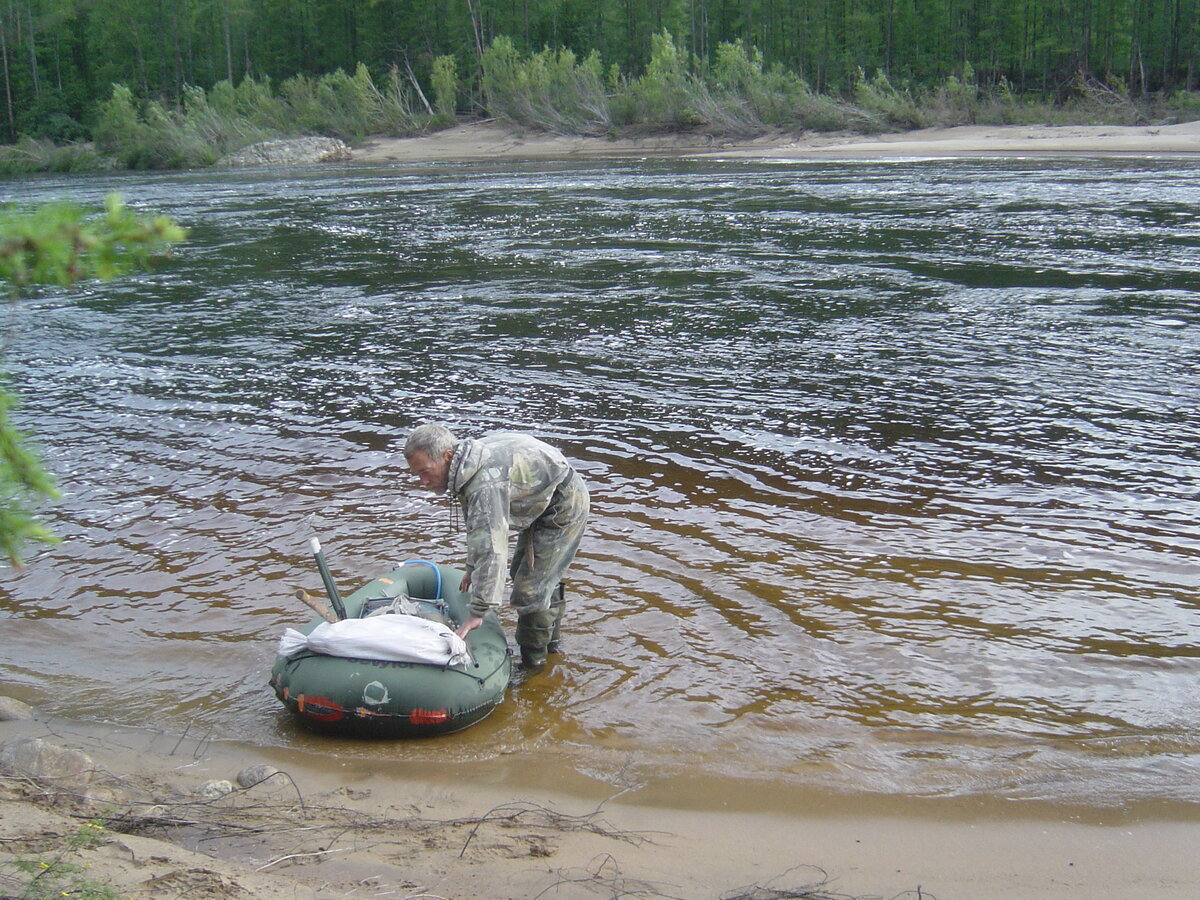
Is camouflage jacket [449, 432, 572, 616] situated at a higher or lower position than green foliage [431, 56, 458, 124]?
lower

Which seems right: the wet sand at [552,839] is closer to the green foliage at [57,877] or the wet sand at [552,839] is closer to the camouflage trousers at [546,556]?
the green foliage at [57,877]

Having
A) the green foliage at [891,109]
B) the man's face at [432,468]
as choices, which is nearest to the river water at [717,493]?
the man's face at [432,468]

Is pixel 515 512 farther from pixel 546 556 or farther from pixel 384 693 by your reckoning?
pixel 384 693

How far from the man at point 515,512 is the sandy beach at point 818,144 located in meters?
33.1

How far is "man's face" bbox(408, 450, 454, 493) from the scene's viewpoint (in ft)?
15.7

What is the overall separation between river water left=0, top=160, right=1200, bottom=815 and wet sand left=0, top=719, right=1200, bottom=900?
23cm

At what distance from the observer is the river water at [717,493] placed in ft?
16.8

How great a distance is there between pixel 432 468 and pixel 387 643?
91 cm

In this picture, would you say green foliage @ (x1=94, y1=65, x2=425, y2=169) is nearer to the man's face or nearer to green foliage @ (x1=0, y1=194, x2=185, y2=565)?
the man's face

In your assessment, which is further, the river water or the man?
the river water

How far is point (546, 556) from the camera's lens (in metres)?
5.46

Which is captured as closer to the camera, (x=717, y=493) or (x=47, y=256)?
(x=47, y=256)

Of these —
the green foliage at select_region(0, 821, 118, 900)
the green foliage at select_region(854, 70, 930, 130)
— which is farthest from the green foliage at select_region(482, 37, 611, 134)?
the green foliage at select_region(0, 821, 118, 900)

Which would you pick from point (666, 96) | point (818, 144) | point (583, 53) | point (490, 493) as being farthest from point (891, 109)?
point (490, 493)
